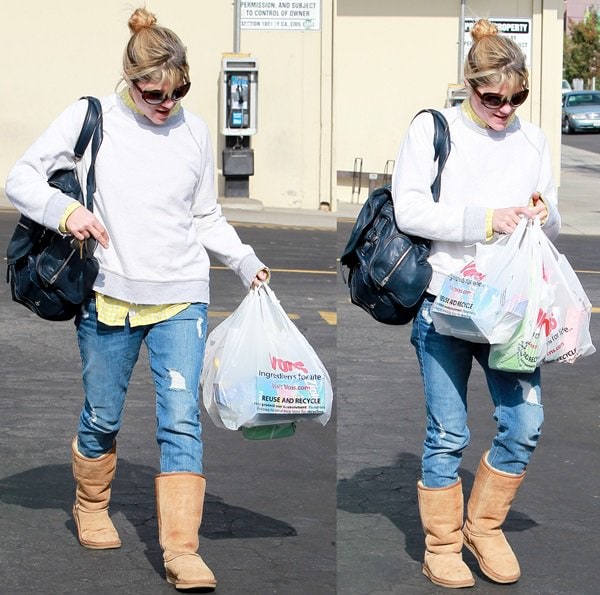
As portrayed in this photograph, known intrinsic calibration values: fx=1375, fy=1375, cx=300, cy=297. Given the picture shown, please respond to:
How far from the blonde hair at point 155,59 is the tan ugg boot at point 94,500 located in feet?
4.45

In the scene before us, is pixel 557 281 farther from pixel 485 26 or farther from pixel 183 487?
pixel 183 487

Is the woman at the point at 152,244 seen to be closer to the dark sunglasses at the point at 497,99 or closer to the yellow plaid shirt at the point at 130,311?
the yellow plaid shirt at the point at 130,311

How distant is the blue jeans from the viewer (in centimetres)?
469

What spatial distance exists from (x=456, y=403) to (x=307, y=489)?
1.27 m

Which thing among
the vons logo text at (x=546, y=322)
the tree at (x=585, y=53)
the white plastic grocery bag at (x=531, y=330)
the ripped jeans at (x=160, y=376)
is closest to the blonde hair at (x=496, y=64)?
the white plastic grocery bag at (x=531, y=330)

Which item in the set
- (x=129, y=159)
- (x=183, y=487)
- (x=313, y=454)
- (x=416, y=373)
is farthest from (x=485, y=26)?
(x=416, y=373)

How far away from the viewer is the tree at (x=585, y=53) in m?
69.8

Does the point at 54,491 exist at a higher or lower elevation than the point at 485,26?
lower

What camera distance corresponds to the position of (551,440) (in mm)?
6738

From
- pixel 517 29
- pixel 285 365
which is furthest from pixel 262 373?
pixel 517 29

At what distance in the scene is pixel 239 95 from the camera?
721 inches

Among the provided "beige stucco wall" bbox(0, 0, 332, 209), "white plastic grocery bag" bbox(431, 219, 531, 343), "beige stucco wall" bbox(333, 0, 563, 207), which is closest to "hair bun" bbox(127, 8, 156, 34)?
"white plastic grocery bag" bbox(431, 219, 531, 343)

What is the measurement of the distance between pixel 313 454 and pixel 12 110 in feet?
44.4

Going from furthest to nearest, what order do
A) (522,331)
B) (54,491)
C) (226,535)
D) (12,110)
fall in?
(12,110) < (54,491) < (226,535) < (522,331)
